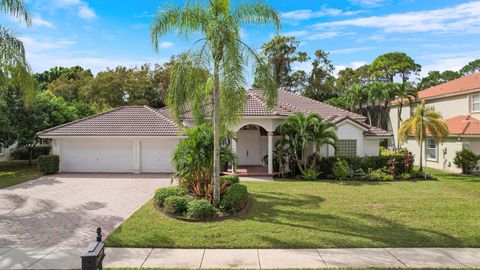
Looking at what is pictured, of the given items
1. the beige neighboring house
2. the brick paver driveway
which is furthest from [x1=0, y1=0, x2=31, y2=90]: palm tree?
the beige neighboring house

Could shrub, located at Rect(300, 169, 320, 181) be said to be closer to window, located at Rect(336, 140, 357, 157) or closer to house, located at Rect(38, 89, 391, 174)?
house, located at Rect(38, 89, 391, 174)

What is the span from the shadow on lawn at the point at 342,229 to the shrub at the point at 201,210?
4.12 ft

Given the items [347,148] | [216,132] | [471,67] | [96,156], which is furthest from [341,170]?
[471,67]

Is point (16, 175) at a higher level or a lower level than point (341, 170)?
lower

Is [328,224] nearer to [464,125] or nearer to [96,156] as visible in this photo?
[96,156]

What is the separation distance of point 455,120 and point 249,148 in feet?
54.4

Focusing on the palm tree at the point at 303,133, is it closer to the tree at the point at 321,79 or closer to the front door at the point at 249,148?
the front door at the point at 249,148

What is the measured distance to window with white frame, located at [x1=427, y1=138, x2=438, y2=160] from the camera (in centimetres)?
2641

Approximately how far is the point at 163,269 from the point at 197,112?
758cm

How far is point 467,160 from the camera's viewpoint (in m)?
22.2

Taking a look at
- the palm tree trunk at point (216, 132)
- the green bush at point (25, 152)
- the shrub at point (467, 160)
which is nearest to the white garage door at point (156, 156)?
the palm tree trunk at point (216, 132)

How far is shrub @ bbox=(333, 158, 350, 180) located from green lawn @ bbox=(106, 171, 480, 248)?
386cm

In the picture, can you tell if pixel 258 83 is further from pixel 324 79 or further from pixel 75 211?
pixel 324 79

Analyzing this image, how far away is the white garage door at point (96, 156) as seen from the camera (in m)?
22.0
